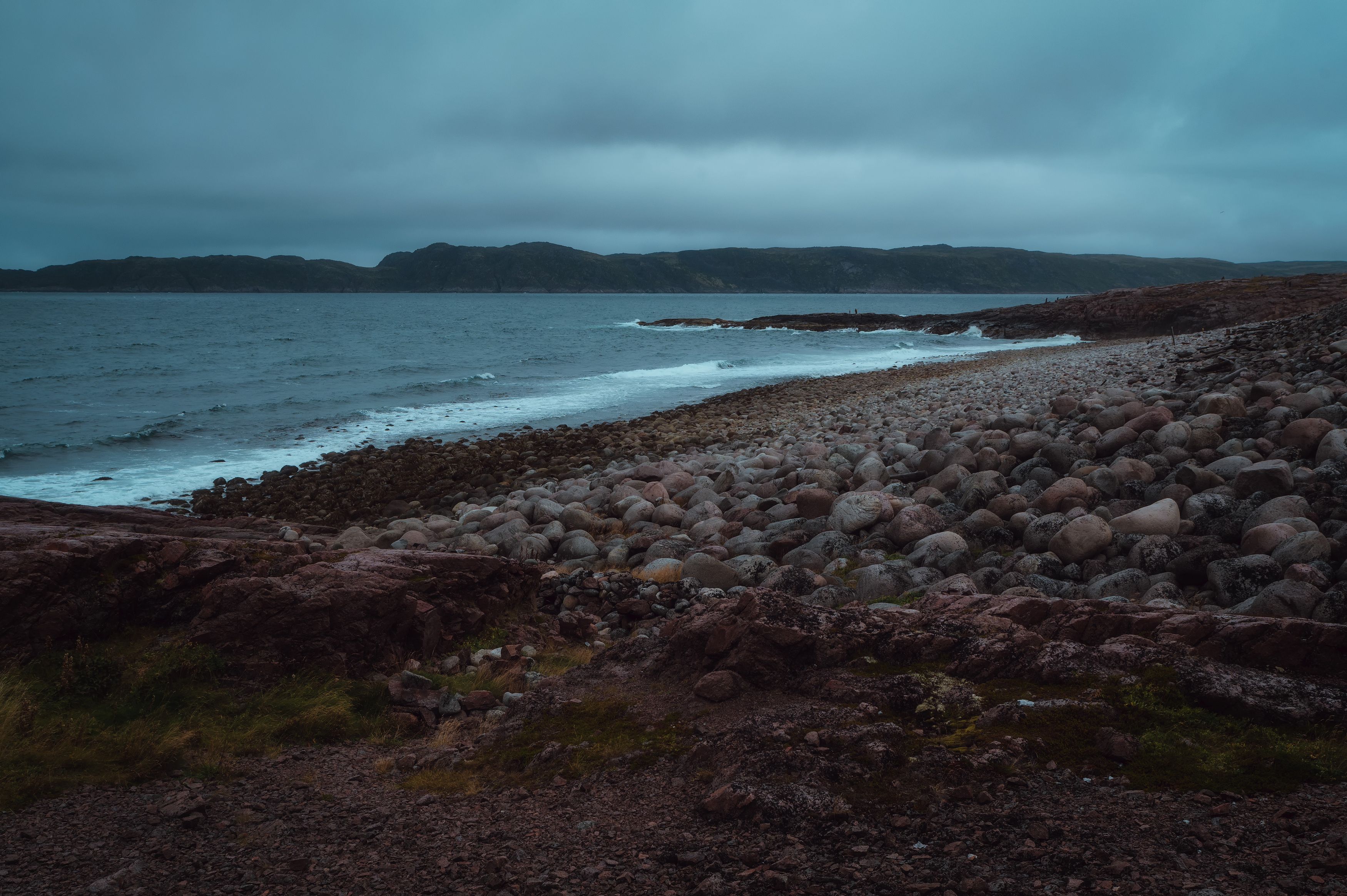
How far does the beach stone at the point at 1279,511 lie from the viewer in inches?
254

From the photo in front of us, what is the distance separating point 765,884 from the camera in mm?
2971

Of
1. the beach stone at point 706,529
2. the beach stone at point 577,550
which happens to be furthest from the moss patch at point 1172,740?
the beach stone at point 577,550

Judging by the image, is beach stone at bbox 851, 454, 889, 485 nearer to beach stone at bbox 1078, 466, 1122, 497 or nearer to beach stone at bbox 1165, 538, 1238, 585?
beach stone at bbox 1078, 466, 1122, 497

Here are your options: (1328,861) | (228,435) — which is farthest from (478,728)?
(228,435)

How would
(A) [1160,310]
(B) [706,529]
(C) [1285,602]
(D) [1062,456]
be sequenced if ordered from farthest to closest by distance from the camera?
(A) [1160,310], (B) [706,529], (D) [1062,456], (C) [1285,602]

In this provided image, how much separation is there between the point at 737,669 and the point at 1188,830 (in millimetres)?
2411

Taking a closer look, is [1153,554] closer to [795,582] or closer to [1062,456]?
[795,582]

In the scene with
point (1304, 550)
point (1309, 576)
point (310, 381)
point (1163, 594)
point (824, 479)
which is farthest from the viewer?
point (310, 381)

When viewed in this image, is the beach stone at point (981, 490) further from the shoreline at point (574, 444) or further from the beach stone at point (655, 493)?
the shoreline at point (574, 444)

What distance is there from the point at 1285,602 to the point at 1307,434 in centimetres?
428

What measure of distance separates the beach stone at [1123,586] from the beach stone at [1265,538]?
81cm

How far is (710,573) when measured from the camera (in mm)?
8031

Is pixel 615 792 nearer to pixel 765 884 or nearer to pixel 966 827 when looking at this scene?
pixel 765 884

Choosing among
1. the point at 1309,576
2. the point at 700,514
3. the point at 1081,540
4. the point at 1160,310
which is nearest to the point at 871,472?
the point at 700,514
